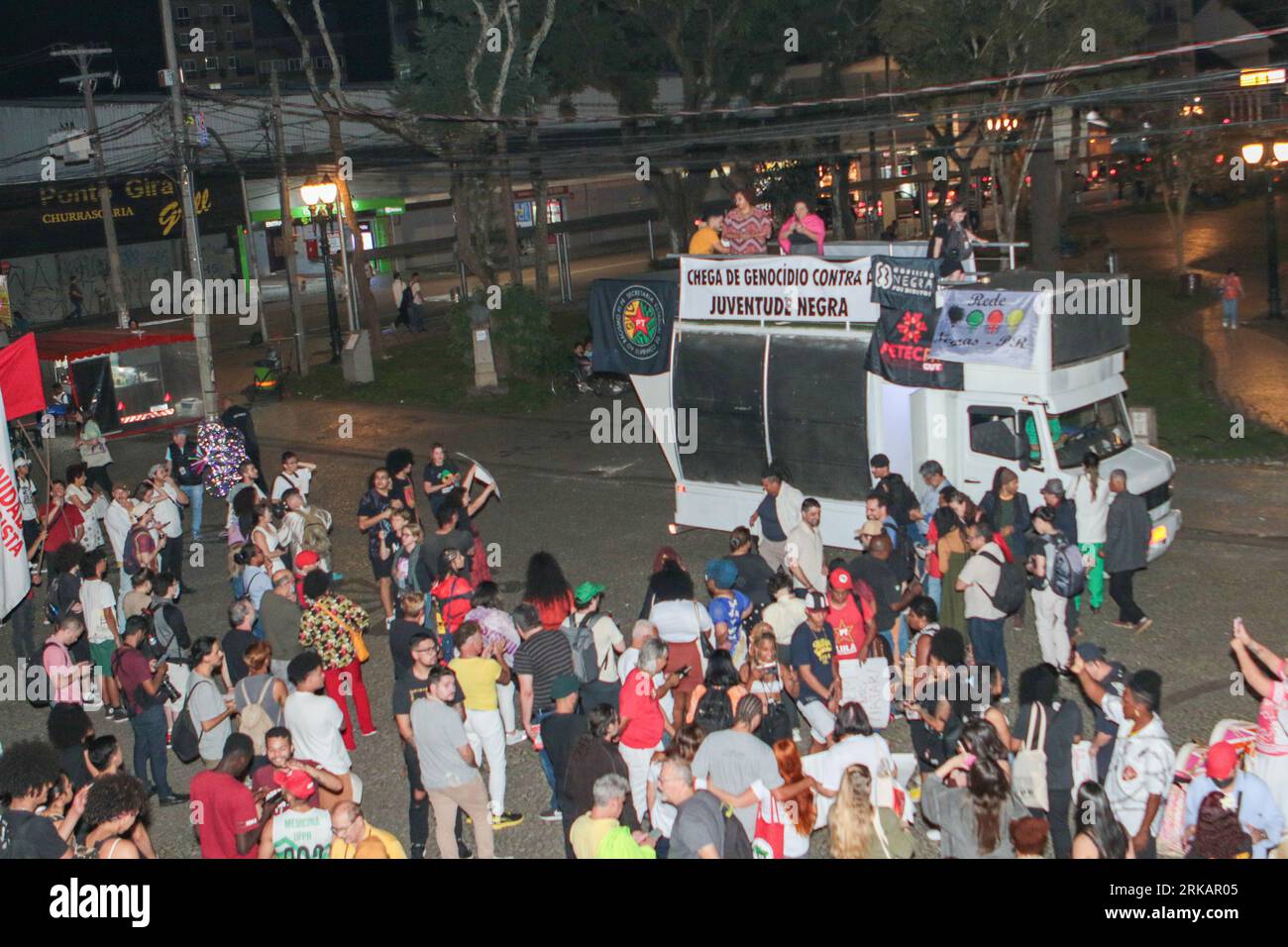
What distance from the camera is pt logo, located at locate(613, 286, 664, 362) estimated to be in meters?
15.4

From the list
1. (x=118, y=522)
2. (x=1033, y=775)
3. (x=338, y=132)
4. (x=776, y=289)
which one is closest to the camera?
(x=1033, y=775)

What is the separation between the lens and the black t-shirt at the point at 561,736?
7.73 meters

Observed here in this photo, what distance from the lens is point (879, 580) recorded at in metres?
10.2

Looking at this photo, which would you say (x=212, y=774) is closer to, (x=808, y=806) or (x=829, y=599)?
(x=808, y=806)

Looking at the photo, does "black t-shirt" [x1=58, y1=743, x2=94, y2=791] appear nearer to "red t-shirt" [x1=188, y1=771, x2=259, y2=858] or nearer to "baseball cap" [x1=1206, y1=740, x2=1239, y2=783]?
"red t-shirt" [x1=188, y1=771, x2=259, y2=858]

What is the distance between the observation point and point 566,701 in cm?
793

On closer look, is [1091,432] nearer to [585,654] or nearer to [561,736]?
[585,654]

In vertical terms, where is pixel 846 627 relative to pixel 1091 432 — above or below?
below

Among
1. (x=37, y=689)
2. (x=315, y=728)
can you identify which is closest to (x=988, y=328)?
(x=315, y=728)

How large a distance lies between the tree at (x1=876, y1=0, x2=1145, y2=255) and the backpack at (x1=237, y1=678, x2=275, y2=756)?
19.7 meters

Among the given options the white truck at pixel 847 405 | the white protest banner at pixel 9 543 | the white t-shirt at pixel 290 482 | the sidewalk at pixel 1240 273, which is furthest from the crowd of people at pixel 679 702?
the sidewalk at pixel 1240 273

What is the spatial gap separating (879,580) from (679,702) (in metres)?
2.15

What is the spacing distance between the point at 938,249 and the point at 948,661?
22.6 feet

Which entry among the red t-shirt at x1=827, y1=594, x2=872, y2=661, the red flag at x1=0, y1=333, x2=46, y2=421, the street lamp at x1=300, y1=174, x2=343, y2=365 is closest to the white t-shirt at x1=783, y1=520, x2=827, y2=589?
the red t-shirt at x1=827, y1=594, x2=872, y2=661
